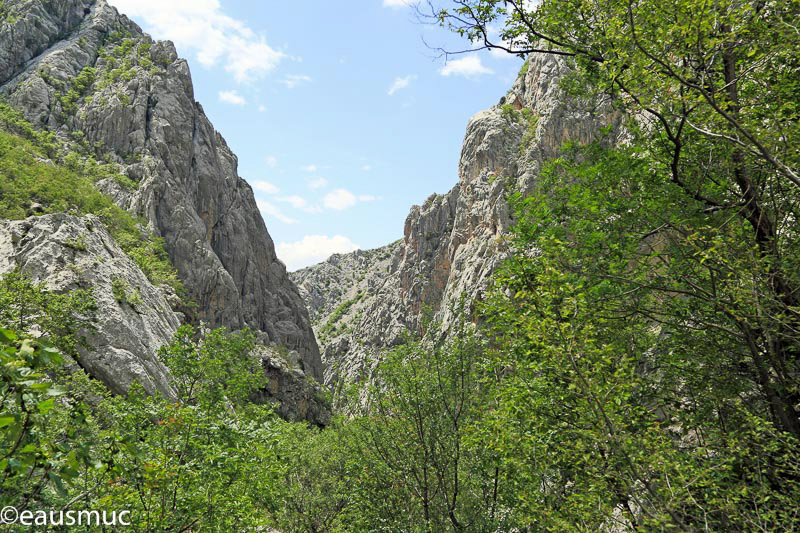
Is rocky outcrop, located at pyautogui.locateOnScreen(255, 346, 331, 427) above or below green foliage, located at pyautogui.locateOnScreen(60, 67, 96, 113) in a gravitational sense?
below

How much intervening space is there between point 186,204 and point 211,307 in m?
16.9

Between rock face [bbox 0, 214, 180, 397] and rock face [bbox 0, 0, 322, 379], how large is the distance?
38.1m

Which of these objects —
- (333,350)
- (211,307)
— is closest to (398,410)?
(211,307)

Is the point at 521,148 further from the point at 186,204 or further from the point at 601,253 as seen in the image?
the point at 601,253

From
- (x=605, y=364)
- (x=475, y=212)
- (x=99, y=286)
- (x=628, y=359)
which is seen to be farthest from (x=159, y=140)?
(x=628, y=359)

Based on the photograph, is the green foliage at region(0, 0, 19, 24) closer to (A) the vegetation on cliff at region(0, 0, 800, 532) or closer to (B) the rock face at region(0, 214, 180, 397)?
(B) the rock face at region(0, 214, 180, 397)

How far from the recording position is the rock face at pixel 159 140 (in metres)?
63.8

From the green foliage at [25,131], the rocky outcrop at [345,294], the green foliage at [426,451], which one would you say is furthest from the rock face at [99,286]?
the rocky outcrop at [345,294]

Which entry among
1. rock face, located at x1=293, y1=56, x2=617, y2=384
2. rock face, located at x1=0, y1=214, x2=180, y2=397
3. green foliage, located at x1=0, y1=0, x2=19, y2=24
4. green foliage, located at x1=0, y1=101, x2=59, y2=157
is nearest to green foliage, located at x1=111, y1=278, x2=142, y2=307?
rock face, located at x1=0, y1=214, x2=180, y2=397

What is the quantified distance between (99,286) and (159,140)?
197 ft

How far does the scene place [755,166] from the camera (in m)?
6.46

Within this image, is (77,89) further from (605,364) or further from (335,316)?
(605,364)

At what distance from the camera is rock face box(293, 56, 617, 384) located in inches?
2645

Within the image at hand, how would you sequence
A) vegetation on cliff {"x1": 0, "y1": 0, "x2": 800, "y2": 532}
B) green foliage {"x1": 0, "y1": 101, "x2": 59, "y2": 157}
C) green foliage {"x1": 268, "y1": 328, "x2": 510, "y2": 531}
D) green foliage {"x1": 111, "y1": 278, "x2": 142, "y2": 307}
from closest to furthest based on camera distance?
vegetation on cliff {"x1": 0, "y1": 0, "x2": 800, "y2": 532}
green foliage {"x1": 268, "y1": 328, "x2": 510, "y2": 531}
green foliage {"x1": 111, "y1": 278, "x2": 142, "y2": 307}
green foliage {"x1": 0, "y1": 101, "x2": 59, "y2": 157}
